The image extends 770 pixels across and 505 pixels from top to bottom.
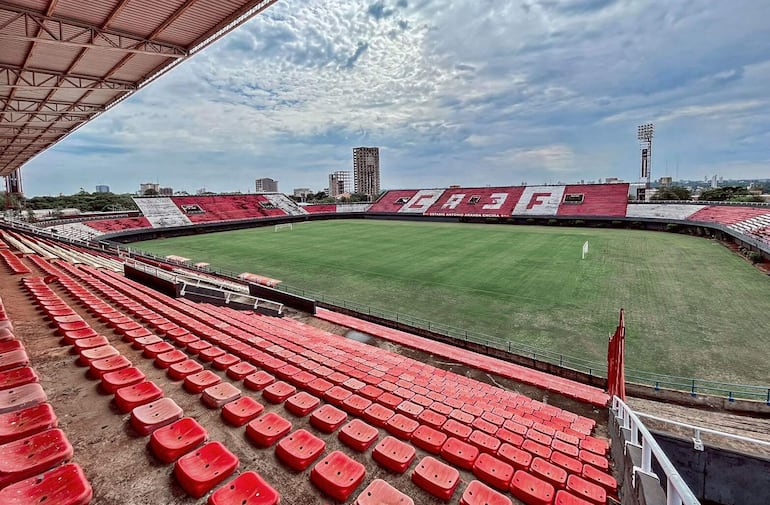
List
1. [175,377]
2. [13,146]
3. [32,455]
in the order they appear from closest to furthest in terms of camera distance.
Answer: [32,455], [175,377], [13,146]

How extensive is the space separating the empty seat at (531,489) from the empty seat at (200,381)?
3943 mm

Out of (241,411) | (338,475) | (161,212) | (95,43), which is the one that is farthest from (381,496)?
(161,212)

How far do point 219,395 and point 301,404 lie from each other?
3.42ft

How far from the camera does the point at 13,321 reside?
653 cm

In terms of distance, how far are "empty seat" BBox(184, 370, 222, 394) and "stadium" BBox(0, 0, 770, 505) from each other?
0.19 ft

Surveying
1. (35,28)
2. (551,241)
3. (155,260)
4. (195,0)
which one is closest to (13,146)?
(155,260)

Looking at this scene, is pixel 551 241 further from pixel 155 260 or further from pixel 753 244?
pixel 155 260

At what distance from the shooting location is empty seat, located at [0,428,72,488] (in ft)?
9.23

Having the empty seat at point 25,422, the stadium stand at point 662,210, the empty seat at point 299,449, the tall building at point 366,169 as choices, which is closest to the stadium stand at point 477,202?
the stadium stand at point 662,210

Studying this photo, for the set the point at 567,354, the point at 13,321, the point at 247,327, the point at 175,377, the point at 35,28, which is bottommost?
the point at 567,354

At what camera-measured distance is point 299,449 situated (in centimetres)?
363

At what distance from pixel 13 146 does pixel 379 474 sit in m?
38.2

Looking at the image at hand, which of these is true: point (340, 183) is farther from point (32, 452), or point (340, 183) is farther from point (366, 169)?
point (32, 452)

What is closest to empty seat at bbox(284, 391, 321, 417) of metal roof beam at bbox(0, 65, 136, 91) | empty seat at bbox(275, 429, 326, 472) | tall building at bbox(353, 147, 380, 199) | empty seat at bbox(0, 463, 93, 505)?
empty seat at bbox(275, 429, 326, 472)
